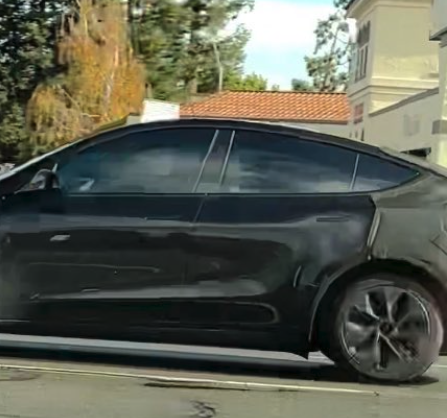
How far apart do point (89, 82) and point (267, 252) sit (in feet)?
57.4

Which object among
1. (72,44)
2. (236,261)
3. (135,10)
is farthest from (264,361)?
(135,10)

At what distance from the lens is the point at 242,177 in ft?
21.2

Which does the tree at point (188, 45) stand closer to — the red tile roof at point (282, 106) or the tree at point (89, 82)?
the tree at point (89, 82)

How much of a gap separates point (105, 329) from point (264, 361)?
124 cm

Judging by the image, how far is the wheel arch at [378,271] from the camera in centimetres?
629

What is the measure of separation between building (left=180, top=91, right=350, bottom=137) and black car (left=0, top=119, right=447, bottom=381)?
1618 inches

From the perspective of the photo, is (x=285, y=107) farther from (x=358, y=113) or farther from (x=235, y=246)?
(x=235, y=246)

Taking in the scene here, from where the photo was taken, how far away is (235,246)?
6.31 m

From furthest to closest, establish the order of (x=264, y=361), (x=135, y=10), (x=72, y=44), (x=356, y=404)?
(x=135, y=10) < (x=72, y=44) < (x=264, y=361) < (x=356, y=404)

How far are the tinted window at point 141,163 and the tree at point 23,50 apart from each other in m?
18.7

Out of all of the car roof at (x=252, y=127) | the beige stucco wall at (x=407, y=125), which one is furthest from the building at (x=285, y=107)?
the car roof at (x=252, y=127)

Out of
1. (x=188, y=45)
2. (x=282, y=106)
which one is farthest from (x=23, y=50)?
(x=282, y=106)

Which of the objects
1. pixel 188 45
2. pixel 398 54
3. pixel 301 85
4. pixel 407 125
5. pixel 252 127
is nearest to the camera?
pixel 252 127

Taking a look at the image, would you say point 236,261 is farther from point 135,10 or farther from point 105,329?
point 135,10
